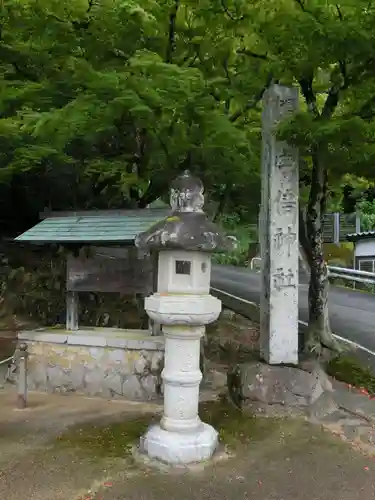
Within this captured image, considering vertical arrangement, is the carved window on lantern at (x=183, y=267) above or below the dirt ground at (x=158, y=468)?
above

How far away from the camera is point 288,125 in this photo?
6.31 meters

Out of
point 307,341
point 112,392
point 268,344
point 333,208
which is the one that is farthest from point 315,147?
point 333,208

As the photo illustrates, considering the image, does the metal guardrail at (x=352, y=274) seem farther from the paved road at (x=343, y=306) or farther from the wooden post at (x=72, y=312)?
the wooden post at (x=72, y=312)

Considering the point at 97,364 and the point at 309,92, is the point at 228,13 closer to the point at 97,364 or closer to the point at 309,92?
the point at 309,92

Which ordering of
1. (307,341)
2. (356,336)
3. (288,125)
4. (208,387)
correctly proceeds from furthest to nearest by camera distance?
1. (356,336)
2. (307,341)
3. (208,387)
4. (288,125)

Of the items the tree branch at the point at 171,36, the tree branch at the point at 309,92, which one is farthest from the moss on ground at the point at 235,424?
the tree branch at the point at 171,36

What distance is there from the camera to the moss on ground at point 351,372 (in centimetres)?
767

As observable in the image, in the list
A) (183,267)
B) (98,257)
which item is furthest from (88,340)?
(183,267)

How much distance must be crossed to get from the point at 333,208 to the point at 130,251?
701 centimetres

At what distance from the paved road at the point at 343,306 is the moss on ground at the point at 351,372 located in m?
0.51

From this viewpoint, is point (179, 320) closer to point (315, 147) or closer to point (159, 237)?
point (159, 237)

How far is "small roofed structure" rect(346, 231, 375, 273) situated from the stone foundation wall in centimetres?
1546

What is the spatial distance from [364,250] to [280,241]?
1643 centimetres

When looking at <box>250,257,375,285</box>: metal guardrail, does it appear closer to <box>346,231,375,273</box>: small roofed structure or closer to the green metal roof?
<box>346,231,375,273</box>: small roofed structure
